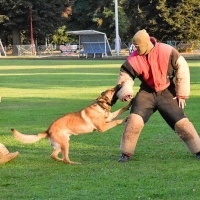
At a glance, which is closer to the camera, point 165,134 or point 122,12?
point 165,134

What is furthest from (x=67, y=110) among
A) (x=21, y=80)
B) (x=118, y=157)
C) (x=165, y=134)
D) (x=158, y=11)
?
(x=158, y=11)

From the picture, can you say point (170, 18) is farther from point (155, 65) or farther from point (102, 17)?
point (155, 65)

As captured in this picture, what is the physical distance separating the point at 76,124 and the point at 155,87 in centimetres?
139

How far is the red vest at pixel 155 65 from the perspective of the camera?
9.95 metres

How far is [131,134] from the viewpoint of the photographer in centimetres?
1030

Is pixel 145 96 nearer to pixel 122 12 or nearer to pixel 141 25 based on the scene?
pixel 141 25

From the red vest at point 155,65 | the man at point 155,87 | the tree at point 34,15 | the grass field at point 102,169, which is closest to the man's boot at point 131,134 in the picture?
the man at point 155,87

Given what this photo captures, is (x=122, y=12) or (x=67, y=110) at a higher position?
(x=67, y=110)

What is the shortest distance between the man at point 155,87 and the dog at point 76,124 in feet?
1.26

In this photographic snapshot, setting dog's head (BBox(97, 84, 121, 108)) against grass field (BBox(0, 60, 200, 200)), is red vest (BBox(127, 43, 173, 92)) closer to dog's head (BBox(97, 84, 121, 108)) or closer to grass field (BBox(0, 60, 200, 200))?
dog's head (BBox(97, 84, 121, 108))

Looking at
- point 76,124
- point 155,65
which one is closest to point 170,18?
point 76,124

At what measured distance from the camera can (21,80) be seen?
3400cm

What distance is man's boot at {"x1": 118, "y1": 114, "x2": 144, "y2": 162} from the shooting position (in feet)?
33.6

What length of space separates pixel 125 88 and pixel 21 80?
959 inches
